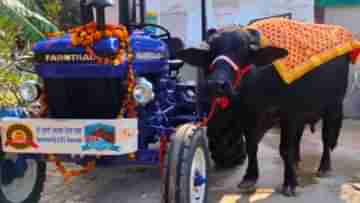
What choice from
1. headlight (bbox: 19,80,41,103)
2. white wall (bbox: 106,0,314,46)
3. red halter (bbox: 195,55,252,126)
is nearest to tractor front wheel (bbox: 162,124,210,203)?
red halter (bbox: 195,55,252,126)

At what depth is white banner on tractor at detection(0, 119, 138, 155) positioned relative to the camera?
473cm

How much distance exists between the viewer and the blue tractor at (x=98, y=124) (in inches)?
187

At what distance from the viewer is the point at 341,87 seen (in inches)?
289

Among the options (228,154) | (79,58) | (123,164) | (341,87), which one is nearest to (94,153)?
(123,164)

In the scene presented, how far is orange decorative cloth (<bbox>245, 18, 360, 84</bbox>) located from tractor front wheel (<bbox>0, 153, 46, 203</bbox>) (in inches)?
97.3

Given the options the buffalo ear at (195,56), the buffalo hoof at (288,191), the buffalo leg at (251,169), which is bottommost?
the buffalo hoof at (288,191)

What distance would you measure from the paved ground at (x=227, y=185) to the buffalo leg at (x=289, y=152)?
0.12 meters

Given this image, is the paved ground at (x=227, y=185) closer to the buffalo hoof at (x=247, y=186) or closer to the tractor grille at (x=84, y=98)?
the buffalo hoof at (x=247, y=186)

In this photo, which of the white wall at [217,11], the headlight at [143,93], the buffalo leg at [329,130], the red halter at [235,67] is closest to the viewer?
the headlight at [143,93]

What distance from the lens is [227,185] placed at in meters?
6.92

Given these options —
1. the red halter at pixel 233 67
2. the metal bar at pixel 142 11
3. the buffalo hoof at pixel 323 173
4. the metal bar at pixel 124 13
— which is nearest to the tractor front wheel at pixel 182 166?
the red halter at pixel 233 67

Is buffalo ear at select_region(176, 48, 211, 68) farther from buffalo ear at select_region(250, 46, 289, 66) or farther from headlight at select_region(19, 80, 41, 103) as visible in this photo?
headlight at select_region(19, 80, 41, 103)

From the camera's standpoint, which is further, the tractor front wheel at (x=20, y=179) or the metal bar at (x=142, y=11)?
the metal bar at (x=142, y=11)

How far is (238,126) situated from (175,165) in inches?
81.0
